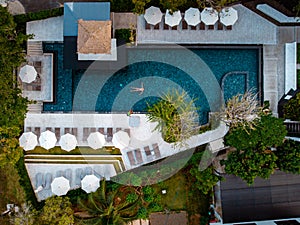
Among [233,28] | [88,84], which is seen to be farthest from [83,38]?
[233,28]

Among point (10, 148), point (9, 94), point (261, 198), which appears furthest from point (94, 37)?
point (261, 198)

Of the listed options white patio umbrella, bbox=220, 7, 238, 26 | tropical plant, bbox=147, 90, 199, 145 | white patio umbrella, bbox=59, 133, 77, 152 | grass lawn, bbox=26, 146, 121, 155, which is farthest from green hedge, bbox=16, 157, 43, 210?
white patio umbrella, bbox=220, 7, 238, 26

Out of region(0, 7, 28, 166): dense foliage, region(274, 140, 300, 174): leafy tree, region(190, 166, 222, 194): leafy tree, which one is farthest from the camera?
region(190, 166, 222, 194): leafy tree

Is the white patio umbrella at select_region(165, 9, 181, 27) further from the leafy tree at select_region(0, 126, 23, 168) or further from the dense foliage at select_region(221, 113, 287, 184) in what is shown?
the leafy tree at select_region(0, 126, 23, 168)

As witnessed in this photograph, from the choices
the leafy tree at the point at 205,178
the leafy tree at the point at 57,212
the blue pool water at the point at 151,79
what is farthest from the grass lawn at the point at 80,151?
the leafy tree at the point at 205,178

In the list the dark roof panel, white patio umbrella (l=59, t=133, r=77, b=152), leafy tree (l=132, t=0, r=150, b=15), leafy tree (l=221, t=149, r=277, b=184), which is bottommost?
the dark roof panel

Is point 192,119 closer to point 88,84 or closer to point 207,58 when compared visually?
point 207,58
